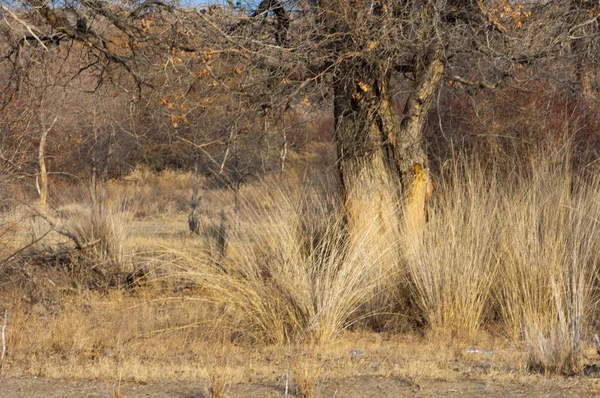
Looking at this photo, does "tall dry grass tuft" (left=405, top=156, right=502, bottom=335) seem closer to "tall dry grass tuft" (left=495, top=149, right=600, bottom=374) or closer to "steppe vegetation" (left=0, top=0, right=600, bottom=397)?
"steppe vegetation" (left=0, top=0, right=600, bottom=397)

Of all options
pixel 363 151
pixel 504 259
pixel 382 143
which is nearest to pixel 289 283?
pixel 504 259

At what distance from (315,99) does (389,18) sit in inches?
67.9

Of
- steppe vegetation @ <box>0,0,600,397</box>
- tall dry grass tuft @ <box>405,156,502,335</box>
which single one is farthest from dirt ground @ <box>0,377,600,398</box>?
tall dry grass tuft @ <box>405,156,502,335</box>

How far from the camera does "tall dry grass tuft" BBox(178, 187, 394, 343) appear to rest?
6.74 meters

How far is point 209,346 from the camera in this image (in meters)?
6.67

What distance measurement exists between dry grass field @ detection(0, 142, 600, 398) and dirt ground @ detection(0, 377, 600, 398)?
0.06ft

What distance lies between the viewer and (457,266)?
7086mm

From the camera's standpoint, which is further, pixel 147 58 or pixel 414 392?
pixel 147 58

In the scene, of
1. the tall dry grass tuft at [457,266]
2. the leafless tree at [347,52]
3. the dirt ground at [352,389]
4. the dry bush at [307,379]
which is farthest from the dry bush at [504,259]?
the dry bush at [307,379]

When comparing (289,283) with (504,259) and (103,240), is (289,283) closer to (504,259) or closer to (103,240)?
(504,259)

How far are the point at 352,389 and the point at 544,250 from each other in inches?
114

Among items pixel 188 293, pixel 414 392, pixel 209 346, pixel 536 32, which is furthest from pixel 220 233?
pixel 414 392

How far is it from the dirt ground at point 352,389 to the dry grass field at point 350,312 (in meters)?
0.02

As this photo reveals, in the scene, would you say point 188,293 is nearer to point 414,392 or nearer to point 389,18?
point 389,18
